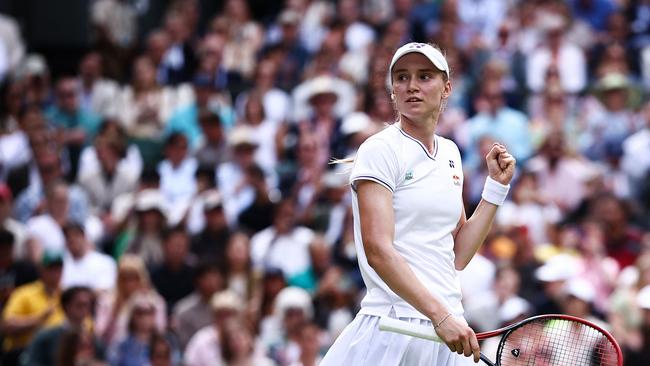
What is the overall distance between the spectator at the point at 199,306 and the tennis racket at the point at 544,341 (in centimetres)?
481

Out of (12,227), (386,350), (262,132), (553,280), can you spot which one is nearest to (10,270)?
(12,227)

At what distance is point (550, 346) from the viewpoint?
523 cm

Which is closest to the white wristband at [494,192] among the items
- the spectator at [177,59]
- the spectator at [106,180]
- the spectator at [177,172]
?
the spectator at [177,172]

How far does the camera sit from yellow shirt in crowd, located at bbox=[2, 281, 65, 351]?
9.71 meters

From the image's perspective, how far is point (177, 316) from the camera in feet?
32.8

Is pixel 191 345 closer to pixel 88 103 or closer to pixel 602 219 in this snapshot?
pixel 602 219

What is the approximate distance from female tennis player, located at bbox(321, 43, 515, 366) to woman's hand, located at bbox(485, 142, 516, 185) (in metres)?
0.21

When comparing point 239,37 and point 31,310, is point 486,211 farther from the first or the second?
point 239,37

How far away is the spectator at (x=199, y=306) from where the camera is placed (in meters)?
9.89

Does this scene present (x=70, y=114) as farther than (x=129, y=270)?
Yes

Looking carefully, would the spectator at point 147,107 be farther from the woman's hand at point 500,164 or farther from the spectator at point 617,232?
the woman's hand at point 500,164

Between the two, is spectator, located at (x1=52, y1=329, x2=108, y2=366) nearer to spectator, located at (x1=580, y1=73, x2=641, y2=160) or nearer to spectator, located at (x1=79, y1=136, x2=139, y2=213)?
spectator, located at (x1=79, y1=136, x2=139, y2=213)

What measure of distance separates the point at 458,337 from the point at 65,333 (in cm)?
535

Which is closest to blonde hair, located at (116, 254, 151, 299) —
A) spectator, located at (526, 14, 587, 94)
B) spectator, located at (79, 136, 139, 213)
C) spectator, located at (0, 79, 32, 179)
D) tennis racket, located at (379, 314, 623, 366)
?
spectator, located at (79, 136, 139, 213)
